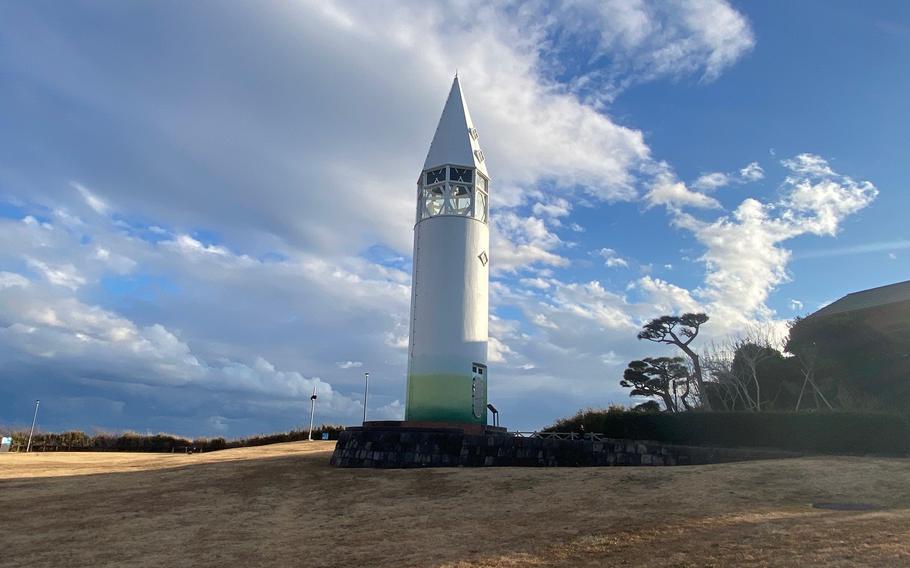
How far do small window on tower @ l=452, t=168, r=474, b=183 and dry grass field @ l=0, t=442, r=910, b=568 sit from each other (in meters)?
12.3

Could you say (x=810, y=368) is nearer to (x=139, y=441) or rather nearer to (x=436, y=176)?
(x=436, y=176)

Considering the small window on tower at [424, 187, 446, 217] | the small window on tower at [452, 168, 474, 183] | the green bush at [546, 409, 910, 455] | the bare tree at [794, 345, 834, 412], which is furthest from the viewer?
the bare tree at [794, 345, 834, 412]

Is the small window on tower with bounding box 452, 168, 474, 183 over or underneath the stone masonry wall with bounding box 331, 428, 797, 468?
over

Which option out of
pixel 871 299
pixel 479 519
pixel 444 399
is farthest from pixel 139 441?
pixel 871 299

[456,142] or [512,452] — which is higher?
[456,142]

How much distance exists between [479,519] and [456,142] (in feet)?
59.4

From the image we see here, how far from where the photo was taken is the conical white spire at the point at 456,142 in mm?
27453

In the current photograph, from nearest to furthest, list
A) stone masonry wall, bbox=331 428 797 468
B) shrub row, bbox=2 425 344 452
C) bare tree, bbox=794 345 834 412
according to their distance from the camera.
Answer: stone masonry wall, bbox=331 428 797 468
bare tree, bbox=794 345 834 412
shrub row, bbox=2 425 344 452

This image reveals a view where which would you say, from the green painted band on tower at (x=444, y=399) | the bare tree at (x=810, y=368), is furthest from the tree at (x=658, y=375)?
the green painted band on tower at (x=444, y=399)

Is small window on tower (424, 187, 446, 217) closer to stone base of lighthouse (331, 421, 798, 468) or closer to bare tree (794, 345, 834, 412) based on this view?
stone base of lighthouse (331, 421, 798, 468)

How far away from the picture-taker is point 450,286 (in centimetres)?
2555

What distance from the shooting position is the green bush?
2186 cm

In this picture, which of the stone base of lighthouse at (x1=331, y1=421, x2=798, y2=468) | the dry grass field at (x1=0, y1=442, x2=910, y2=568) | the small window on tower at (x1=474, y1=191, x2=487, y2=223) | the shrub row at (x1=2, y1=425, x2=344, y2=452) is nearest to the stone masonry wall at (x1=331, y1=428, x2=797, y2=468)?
the stone base of lighthouse at (x1=331, y1=421, x2=798, y2=468)

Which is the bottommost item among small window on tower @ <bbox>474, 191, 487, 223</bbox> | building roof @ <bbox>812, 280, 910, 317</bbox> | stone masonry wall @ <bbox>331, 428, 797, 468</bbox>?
stone masonry wall @ <bbox>331, 428, 797, 468</bbox>
